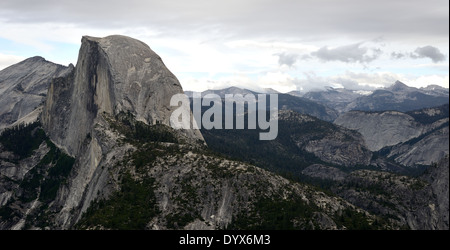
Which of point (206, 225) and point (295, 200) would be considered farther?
point (295, 200)
